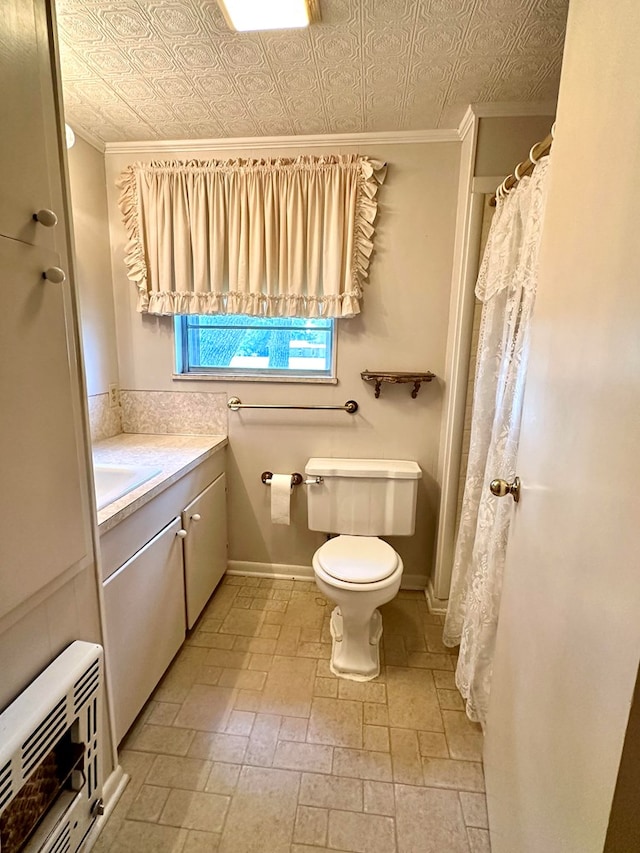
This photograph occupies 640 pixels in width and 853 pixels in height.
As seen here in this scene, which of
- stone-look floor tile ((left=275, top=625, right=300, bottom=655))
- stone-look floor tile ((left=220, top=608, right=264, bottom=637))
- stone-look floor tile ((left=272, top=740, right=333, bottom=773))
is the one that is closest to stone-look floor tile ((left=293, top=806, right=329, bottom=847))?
stone-look floor tile ((left=272, top=740, right=333, bottom=773))

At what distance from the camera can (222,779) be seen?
1312mm

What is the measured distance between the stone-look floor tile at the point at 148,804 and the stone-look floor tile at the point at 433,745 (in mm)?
842

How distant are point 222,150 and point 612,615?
2.34m

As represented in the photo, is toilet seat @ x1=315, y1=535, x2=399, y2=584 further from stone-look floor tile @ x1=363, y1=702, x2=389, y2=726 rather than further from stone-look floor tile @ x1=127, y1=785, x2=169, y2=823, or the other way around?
stone-look floor tile @ x1=127, y1=785, x2=169, y2=823

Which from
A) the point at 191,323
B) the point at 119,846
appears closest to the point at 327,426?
the point at 191,323

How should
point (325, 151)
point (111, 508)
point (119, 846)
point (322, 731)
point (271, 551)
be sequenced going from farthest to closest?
1. point (271, 551)
2. point (325, 151)
3. point (322, 731)
4. point (111, 508)
5. point (119, 846)

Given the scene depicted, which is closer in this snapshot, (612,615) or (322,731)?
(612,615)

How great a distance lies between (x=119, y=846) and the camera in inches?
44.6

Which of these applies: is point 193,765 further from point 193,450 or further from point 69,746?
point 193,450

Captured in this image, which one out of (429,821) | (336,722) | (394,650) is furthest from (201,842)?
(394,650)

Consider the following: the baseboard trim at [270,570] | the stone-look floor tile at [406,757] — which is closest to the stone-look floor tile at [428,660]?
the stone-look floor tile at [406,757]

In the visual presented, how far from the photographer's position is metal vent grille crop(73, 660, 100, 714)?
96 centimetres

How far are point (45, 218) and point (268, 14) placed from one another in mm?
941

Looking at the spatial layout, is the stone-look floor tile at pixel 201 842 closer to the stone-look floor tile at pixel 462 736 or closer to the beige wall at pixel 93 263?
the stone-look floor tile at pixel 462 736
